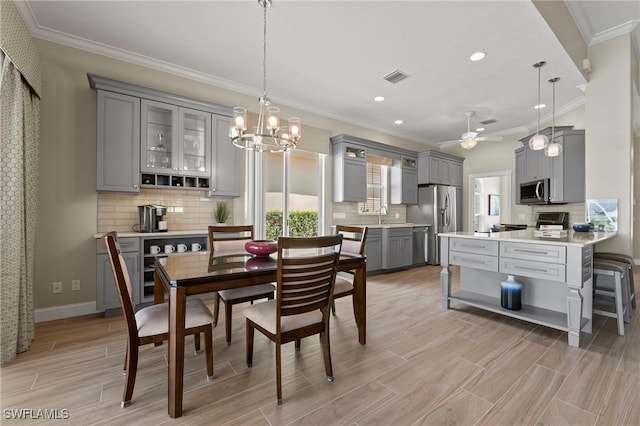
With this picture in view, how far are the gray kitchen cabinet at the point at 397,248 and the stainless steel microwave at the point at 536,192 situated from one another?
2301 millimetres

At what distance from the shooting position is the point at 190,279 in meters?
1.61

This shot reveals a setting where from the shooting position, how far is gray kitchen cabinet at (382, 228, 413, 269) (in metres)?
5.35

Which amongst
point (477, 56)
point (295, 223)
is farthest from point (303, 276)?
point (477, 56)

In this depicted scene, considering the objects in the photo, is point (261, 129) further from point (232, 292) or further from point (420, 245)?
point (420, 245)

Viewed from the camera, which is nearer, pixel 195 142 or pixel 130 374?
pixel 130 374

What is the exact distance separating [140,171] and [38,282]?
4.89 feet

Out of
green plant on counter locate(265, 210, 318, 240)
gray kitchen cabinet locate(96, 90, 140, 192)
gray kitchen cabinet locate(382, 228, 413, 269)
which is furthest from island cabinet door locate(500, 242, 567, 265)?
gray kitchen cabinet locate(96, 90, 140, 192)

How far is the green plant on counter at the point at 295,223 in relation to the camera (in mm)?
4629

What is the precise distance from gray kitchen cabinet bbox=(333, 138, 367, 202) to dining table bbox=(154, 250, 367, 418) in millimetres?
2978

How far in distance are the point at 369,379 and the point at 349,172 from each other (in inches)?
151

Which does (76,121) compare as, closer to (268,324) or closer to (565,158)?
(268,324)

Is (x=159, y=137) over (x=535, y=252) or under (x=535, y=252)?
over

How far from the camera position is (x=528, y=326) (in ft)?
9.41

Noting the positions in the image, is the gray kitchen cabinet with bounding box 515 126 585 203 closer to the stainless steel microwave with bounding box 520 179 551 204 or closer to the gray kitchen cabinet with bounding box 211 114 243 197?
the stainless steel microwave with bounding box 520 179 551 204
